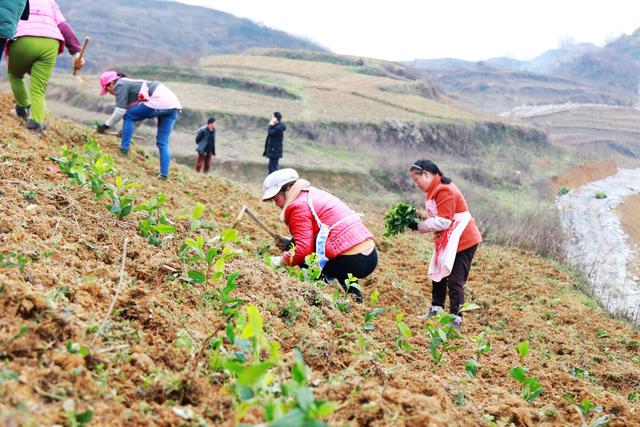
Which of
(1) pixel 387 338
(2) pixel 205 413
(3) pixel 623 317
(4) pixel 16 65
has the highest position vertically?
(4) pixel 16 65

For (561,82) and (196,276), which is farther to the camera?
(561,82)

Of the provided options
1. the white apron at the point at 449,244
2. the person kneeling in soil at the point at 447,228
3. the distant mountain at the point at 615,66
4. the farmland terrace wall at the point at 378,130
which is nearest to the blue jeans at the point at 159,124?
the person kneeling in soil at the point at 447,228

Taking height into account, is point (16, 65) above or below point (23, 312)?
above

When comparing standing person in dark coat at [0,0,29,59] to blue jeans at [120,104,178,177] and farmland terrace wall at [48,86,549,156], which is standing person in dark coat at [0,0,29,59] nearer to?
blue jeans at [120,104,178,177]

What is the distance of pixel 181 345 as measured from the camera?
229 cm

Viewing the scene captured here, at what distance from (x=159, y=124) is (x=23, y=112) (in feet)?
4.98

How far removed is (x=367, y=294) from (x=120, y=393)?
3.75 meters

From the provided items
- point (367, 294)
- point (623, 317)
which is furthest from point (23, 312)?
point (623, 317)

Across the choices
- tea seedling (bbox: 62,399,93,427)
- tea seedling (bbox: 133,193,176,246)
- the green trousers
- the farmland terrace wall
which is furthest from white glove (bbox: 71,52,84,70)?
the farmland terrace wall

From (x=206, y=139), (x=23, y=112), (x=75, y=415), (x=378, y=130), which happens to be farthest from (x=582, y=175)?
(x=75, y=415)

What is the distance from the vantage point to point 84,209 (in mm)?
3689

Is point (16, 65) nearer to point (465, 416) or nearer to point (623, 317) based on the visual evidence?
point (465, 416)

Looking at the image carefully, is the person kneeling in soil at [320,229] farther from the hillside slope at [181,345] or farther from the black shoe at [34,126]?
the black shoe at [34,126]

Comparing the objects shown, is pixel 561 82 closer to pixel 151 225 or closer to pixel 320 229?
pixel 320 229
